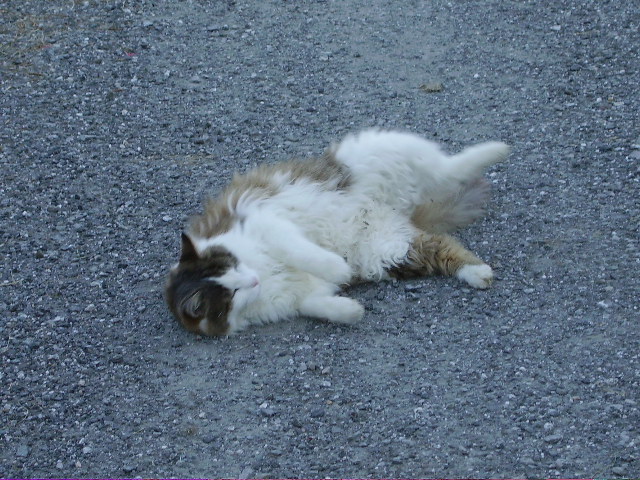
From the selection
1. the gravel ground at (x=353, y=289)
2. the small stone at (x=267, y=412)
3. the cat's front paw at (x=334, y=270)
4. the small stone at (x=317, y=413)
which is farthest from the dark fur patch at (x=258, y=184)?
the small stone at (x=317, y=413)

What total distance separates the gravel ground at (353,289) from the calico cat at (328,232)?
141 mm

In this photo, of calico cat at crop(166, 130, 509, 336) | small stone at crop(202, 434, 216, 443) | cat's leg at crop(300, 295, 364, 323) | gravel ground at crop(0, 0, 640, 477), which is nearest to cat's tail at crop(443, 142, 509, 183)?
calico cat at crop(166, 130, 509, 336)

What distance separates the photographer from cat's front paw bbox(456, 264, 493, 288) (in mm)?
4848

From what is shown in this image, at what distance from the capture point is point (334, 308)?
4.70m

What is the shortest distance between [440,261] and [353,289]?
0.54 m

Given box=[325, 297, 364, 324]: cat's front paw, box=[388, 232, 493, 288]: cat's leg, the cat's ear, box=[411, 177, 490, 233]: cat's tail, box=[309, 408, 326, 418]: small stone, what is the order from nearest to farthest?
box=[309, 408, 326, 418]: small stone
box=[325, 297, 364, 324]: cat's front paw
the cat's ear
box=[388, 232, 493, 288]: cat's leg
box=[411, 177, 490, 233]: cat's tail

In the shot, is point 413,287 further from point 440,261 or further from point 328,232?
point 328,232

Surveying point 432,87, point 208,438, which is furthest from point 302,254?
point 432,87

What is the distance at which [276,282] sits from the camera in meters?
4.90

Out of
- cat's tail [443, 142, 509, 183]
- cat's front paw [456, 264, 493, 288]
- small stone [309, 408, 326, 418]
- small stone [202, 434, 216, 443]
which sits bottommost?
small stone [202, 434, 216, 443]

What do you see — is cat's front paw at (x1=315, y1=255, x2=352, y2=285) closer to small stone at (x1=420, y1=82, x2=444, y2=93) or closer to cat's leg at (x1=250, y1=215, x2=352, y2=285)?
cat's leg at (x1=250, y1=215, x2=352, y2=285)

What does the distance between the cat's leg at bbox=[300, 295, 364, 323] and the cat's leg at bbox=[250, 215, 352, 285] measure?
154 millimetres

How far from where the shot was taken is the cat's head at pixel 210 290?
15.5 ft

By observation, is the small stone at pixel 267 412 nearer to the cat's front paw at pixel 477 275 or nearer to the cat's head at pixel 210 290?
the cat's head at pixel 210 290
